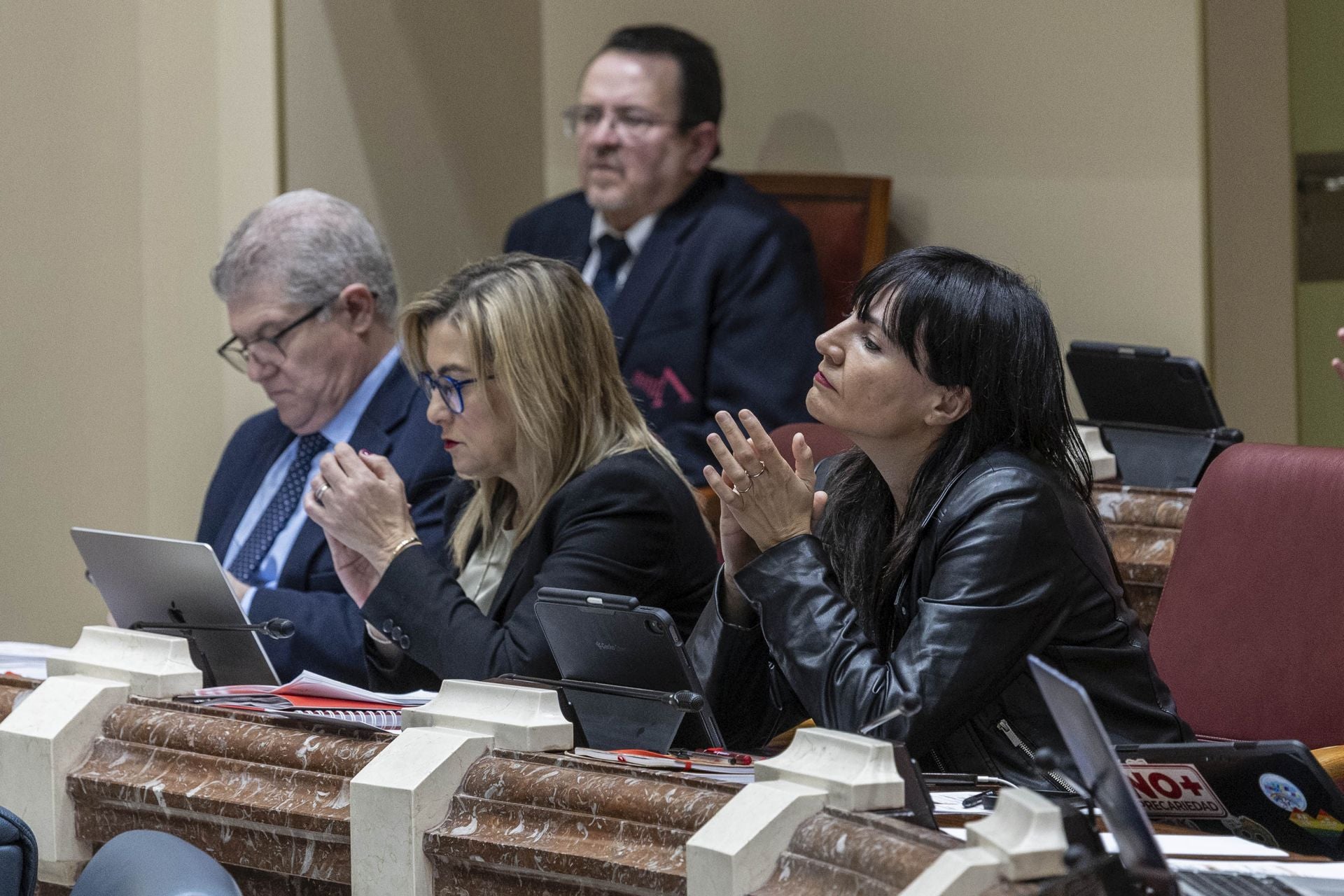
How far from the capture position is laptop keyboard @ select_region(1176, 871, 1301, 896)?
4.26 ft

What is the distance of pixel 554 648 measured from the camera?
1.89 metres

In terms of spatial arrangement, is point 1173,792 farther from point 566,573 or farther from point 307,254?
point 307,254

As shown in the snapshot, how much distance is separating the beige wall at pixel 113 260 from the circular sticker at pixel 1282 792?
2.59 m

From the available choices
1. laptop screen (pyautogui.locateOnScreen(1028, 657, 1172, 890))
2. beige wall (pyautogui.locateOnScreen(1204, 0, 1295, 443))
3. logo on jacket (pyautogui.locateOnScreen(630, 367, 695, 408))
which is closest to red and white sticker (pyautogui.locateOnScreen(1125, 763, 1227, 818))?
laptop screen (pyautogui.locateOnScreen(1028, 657, 1172, 890))

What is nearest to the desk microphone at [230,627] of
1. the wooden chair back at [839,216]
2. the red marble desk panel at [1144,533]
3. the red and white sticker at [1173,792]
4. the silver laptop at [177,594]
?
the silver laptop at [177,594]

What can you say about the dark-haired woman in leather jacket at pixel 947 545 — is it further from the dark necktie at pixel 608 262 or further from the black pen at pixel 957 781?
the dark necktie at pixel 608 262

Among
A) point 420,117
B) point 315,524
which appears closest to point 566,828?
point 315,524

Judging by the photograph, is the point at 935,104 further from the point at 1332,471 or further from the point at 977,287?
the point at 977,287

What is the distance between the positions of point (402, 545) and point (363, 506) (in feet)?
0.26

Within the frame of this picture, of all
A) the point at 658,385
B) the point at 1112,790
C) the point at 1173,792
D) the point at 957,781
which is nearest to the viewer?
the point at 1112,790

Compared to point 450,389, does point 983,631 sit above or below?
below

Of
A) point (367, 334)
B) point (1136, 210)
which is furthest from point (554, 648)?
point (1136, 210)

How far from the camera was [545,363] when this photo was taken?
238 cm

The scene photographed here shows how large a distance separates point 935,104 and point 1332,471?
2026mm
